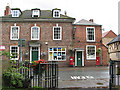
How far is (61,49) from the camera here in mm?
22234

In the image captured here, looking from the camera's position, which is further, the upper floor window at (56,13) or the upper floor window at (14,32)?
the upper floor window at (56,13)

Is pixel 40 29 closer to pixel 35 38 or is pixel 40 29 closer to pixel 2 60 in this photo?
pixel 35 38

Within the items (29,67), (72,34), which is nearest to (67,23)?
(72,34)

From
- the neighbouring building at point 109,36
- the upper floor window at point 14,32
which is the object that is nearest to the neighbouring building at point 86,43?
the upper floor window at point 14,32

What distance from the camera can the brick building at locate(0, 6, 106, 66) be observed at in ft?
72.2

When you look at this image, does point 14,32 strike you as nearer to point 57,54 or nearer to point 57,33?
point 57,33

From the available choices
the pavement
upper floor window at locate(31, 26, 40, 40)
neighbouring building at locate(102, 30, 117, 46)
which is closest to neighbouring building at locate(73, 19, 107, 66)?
upper floor window at locate(31, 26, 40, 40)

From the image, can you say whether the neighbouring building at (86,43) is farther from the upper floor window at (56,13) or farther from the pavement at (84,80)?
the pavement at (84,80)

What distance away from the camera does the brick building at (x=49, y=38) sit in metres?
22.0

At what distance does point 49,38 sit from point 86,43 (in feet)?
18.5

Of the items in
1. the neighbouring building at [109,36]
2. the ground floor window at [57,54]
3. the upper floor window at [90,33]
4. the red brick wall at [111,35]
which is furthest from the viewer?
the red brick wall at [111,35]

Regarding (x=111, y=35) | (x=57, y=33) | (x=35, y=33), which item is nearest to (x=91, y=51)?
(x=57, y=33)

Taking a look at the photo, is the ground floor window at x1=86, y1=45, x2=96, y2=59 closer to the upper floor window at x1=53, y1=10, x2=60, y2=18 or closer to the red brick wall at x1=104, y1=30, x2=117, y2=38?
the upper floor window at x1=53, y1=10, x2=60, y2=18

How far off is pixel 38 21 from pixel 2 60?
16333mm
